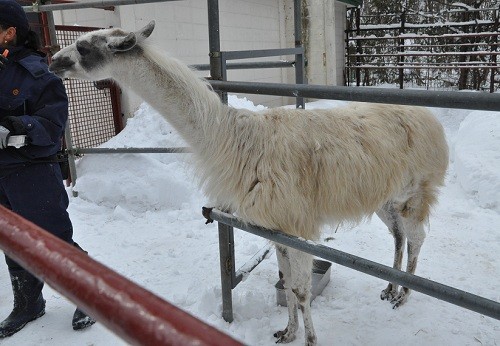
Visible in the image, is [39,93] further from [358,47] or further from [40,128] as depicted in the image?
[358,47]

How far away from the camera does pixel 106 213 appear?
4.89 m

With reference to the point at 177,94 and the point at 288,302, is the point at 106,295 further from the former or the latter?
the point at 288,302

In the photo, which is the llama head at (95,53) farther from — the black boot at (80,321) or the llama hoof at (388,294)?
the llama hoof at (388,294)

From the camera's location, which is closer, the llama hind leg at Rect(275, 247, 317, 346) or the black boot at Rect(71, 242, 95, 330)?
the llama hind leg at Rect(275, 247, 317, 346)

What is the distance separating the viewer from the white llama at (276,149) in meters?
2.35

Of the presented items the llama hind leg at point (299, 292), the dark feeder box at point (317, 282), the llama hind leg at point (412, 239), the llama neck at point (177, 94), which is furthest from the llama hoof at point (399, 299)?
the llama neck at point (177, 94)

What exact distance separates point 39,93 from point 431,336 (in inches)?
114

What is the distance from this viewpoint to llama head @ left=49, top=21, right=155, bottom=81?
246 centimetres

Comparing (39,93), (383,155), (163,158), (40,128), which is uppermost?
(39,93)

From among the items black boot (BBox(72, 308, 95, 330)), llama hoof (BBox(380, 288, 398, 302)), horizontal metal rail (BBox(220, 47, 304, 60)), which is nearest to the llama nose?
horizontal metal rail (BBox(220, 47, 304, 60))

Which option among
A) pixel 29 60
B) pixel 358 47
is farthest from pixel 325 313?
pixel 358 47

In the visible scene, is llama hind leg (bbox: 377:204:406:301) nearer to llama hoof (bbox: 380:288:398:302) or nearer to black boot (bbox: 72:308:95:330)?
llama hoof (bbox: 380:288:398:302)

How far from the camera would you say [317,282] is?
3221mm

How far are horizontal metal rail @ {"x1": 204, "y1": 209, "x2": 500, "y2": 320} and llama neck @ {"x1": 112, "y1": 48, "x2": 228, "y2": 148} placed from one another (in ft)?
Result: 2.22
